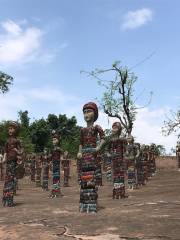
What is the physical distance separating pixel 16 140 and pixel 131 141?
5700 mm

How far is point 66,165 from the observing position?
2194cm

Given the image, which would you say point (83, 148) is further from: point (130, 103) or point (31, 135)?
point (31, 135)

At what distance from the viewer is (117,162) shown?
1208 cm

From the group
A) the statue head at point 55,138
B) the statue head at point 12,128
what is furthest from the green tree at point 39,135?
the statue head at point 12,128

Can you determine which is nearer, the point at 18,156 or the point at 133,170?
the point at 18,156

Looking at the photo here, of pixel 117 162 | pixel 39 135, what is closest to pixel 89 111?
pixel 117 162

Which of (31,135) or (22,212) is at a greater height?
(31,135)

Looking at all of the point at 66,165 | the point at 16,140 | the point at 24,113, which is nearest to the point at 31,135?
the point at 24,113

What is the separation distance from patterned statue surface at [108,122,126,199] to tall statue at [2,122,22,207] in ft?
8.55

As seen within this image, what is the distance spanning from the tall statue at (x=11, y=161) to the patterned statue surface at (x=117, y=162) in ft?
8.55

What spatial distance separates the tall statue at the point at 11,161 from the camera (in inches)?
426

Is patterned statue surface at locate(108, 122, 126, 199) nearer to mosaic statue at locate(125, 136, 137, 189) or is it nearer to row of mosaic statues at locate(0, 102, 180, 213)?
row of mosaic statues at locate(0, 102, 180, 213)

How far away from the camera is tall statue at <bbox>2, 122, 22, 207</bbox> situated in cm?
1081

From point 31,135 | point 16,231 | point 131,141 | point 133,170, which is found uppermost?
point 31,135
